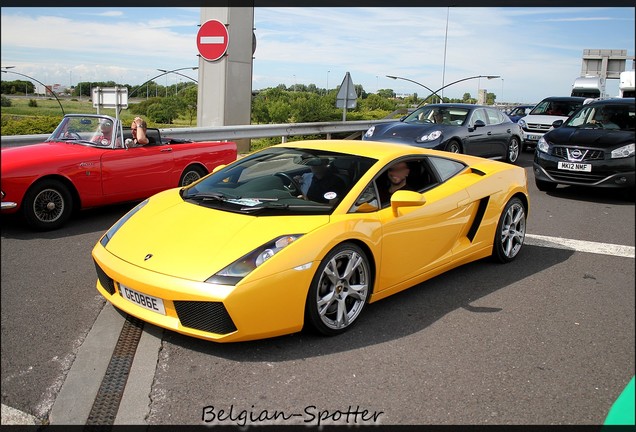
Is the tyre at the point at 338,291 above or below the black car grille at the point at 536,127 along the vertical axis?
below

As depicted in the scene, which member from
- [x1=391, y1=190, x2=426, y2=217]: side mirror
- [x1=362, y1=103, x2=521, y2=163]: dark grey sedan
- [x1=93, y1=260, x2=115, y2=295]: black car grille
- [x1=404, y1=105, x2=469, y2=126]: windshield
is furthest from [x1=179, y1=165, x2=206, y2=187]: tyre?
[x1=404, y1=105, x2=469, y2=126]: windshield

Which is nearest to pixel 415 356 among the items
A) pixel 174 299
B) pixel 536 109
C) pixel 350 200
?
pixel 350 200

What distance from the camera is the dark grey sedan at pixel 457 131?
1284 cm

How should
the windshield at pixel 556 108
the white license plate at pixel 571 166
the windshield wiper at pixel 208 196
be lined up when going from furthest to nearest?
1. the windshield at pixel 556 108
2. the white license plate at pixel 571 166
3. the windshield wiper at pixel 208 196

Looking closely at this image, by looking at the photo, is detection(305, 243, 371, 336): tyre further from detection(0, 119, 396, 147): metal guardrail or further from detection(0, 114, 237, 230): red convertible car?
detection(0, 119, 396, 147): metal guardrail

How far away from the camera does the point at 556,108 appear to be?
1923cm

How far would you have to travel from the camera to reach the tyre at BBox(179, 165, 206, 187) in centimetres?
832

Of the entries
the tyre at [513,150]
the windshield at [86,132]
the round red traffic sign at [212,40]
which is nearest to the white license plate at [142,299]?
the windshield at [86,132]

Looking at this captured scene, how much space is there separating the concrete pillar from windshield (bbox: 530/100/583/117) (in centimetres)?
1005

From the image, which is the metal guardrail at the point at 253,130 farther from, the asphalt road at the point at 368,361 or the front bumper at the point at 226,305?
the front bumper at the point at 226,305

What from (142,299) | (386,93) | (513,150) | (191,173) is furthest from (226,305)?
(386,93)

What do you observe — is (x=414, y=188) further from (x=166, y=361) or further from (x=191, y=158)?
(x=191, y=158)

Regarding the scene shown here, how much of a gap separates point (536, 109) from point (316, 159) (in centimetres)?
1635

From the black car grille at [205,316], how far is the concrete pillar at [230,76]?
33.5ft
